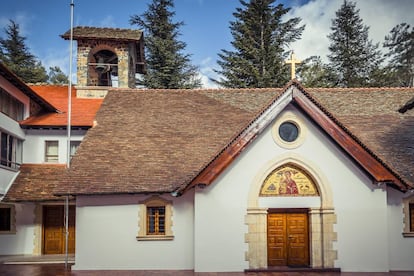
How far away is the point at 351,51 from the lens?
4203cm

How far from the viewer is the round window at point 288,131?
16359 mm

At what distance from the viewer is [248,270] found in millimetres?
15672

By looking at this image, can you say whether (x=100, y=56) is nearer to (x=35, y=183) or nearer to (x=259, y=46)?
(x=35, y=183)

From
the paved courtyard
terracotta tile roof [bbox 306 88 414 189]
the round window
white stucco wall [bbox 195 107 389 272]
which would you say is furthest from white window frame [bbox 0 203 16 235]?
terracotta tile roof [bbox 306 88 414 189]

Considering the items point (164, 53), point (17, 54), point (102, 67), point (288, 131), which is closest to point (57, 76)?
point (17, 54)

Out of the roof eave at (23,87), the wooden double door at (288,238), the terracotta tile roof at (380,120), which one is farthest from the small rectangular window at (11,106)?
the terracotta tile roof at (380,120)

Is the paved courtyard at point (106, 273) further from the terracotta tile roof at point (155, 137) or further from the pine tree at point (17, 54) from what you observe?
the pine tree at point (17, 54)

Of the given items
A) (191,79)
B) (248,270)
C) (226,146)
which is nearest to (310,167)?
(226,146)

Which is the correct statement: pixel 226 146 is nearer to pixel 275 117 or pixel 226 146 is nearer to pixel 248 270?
pixel 275 117

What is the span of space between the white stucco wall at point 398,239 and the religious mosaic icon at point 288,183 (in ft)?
9.89

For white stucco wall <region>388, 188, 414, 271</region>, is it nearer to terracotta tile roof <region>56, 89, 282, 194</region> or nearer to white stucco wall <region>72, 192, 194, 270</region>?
terracotta tile roof <region>56, 89, 282, 194</region>

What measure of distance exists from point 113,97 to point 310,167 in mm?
11318

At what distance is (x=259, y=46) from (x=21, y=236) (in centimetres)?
2527

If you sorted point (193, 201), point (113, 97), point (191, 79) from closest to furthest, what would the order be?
point (193, 201) → point (113, 97) → point (191, 79)
